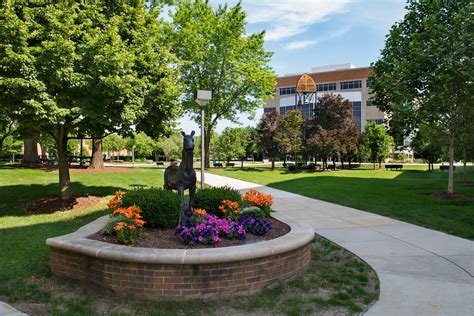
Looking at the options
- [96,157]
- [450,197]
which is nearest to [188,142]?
[450,197]

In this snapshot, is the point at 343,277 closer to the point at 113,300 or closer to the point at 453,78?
the point at 113,300

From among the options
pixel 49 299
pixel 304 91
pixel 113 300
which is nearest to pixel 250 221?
pixel 113 300

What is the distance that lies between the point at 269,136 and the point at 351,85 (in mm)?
47437

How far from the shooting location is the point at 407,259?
629 cm

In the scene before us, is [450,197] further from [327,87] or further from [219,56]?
[327,87]

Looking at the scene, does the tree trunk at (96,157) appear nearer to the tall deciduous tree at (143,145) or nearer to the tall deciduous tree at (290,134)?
the tall deciduous tree at (290,134)

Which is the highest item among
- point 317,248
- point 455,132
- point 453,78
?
point 453,78

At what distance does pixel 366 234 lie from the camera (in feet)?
27.3

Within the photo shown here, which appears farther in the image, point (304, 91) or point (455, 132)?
point (304, 91)

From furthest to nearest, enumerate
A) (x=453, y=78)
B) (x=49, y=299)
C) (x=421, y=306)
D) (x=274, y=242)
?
(x=453, y=78)
(x=274, y=242)
(x=49, y=299)
(x=421, y=306)

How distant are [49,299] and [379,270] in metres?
4.76

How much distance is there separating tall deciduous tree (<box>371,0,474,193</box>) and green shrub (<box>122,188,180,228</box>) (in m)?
11.3

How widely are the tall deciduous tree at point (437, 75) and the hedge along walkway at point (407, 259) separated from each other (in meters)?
6.47

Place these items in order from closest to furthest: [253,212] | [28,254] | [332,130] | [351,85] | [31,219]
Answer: [28,254]
[253,212]
[31,219]
[332,130]
[351,85]
